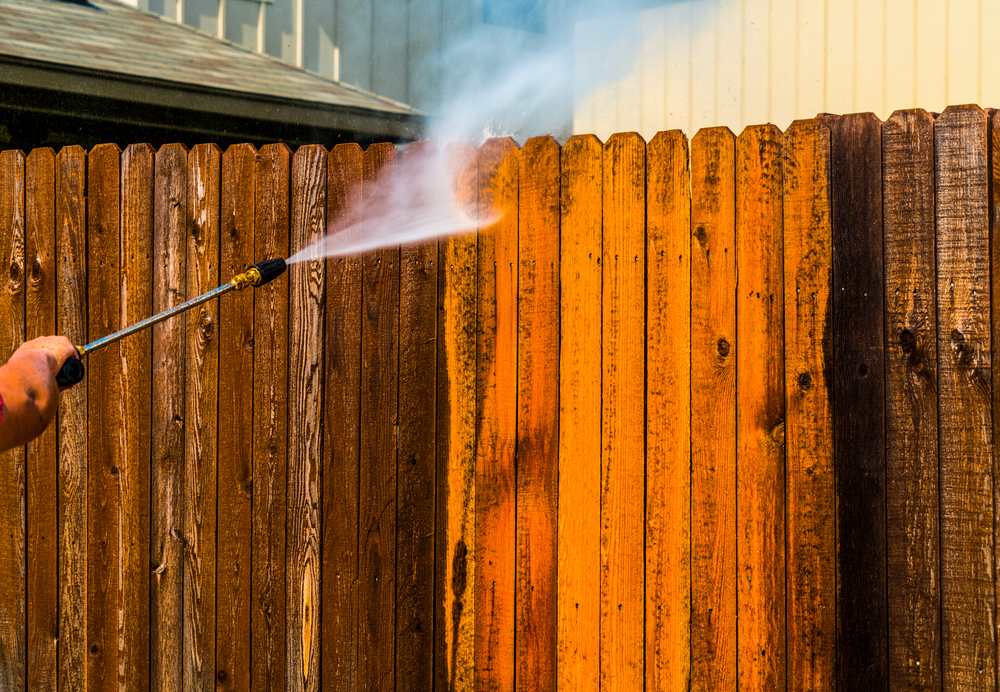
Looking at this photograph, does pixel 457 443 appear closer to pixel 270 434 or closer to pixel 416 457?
pixel 416 457

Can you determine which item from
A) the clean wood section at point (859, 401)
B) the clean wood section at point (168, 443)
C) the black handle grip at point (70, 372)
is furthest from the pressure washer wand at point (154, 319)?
the clean wood section at point (859, 401)

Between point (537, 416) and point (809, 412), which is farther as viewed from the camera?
point (537, 416)

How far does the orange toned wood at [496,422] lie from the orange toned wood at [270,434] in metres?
0.82

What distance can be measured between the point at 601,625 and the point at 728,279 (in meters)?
1.31

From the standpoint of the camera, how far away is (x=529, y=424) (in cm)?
317

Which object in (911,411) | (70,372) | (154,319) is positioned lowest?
(911,411)

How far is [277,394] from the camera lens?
3.46m

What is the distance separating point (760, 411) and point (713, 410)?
0.51 ft

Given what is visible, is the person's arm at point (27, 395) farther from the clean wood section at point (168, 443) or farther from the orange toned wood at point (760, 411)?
the orange toned wood at point (760, 411)

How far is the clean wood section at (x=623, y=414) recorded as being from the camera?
3033mm

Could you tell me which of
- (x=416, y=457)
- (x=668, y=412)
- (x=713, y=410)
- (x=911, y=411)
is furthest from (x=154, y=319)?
(x=911, y=411)

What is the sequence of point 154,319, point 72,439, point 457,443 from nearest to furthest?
point 154,319, point 457,443, point 72,439

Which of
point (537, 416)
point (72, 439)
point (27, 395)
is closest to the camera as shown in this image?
point (27, 395)

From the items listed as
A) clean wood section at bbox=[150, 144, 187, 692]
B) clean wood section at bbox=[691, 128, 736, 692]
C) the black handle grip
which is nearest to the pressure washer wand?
the black handle grip
